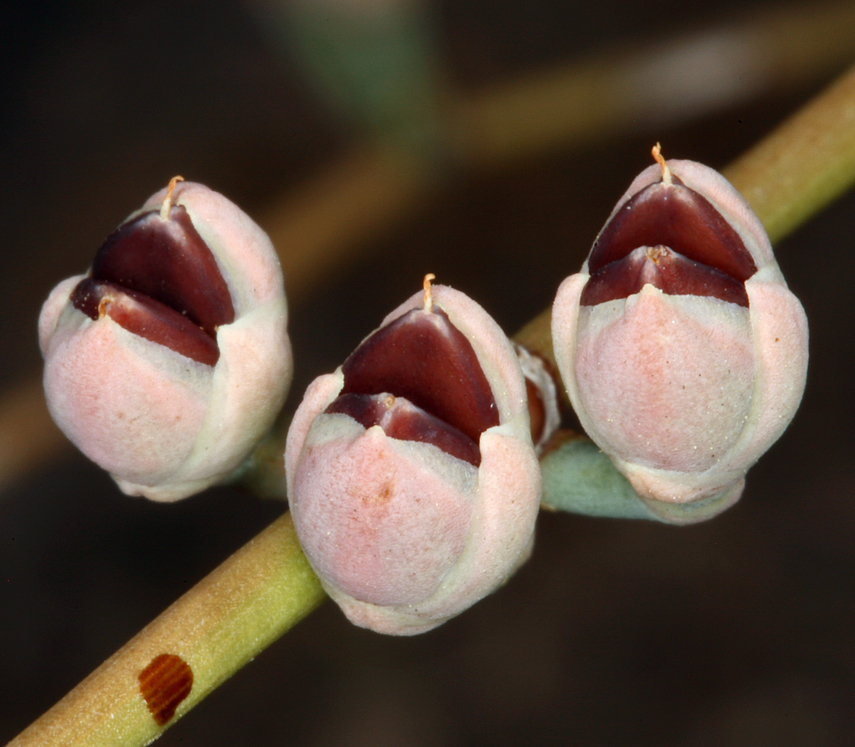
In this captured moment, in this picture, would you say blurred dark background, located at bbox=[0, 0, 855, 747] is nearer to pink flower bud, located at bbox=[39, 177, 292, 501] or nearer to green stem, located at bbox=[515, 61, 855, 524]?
green stem, located at bbox=[515, 61, 855, 524]

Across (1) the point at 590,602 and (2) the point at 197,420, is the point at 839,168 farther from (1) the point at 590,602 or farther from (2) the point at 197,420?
(1) the point at 590,602

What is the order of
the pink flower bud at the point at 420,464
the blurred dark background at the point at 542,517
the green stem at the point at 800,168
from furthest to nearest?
1. the blurred dark background at the point at 542,517
2. the green stem at the point at 800,168
3. the pink flower bud at the point at 420,464

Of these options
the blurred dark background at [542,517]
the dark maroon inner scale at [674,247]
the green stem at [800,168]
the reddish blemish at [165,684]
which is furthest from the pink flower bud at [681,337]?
the blurred dark background at [542,517]

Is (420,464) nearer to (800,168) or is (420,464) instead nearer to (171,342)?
(171,342)

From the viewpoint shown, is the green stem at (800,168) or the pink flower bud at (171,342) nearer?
the pink flower bud at (171,342)

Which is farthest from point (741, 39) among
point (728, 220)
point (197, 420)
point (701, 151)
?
point (197, 420)

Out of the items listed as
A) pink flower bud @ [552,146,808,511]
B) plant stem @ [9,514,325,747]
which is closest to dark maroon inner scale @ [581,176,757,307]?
pink flower bud @ [552,146,808,511]

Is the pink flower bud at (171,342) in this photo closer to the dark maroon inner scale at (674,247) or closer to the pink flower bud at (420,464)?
the pink flower bud at (420,464)

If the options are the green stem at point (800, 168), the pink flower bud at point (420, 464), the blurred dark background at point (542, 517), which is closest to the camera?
the pink flower bud at point (420, 464)
